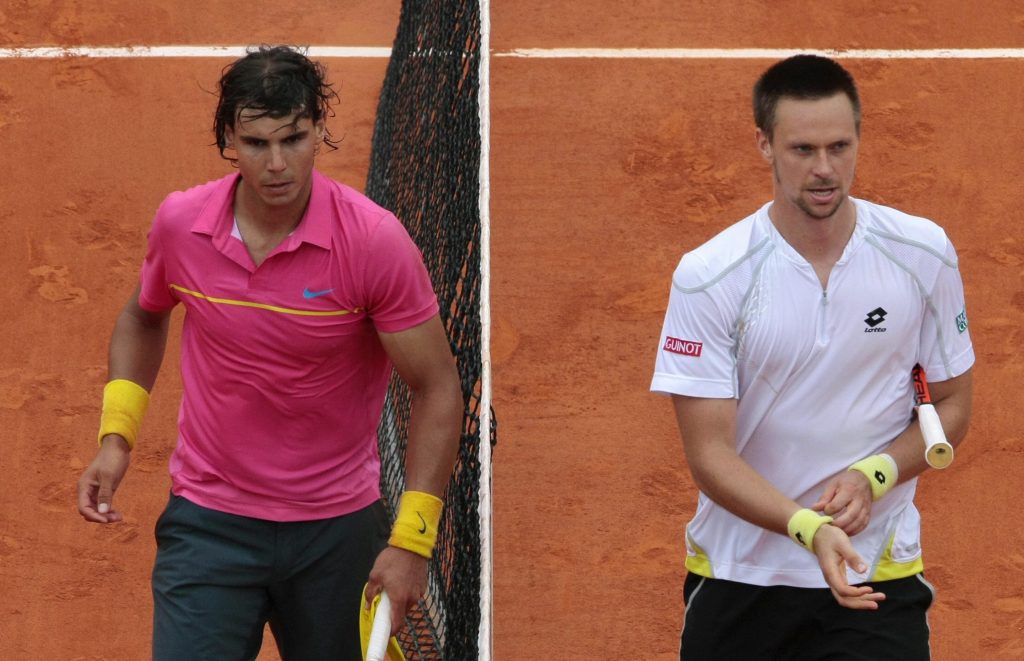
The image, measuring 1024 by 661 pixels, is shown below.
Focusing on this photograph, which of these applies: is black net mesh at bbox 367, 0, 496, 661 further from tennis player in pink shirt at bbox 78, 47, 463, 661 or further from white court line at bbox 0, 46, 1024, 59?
white court line at bbox 0, 46, 1024, 59

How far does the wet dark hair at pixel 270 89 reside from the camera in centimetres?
343

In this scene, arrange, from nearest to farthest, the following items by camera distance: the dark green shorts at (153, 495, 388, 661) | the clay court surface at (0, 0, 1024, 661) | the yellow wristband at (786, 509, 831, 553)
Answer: the yellow wristband at (786, 509, 831, 553), the dark green shorts at (153, 495, 388, 661), the clay court surface at (0, 0, 1024, 661)

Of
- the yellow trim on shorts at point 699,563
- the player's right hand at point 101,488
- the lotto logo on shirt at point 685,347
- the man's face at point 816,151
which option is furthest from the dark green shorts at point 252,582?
the man's face at point 816,151

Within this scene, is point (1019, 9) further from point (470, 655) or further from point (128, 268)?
point (470, 655)

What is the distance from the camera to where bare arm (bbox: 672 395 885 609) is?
3.07 metres

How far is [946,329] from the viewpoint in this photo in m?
3.42

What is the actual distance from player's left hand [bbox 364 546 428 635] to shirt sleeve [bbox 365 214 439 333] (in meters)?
0.50

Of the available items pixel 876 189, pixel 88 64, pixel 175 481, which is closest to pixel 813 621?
pixel 175 481

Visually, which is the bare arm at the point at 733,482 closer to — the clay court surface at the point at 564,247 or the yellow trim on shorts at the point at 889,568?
the yellow trim on shorts at the point at 889,568

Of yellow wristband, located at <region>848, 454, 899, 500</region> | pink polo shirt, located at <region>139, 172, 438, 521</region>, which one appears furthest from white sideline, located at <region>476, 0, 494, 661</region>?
yellow wristband, located at <region>848, 454, 899, 500</region>

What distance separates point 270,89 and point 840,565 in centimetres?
161

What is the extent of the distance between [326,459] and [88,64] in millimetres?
6054

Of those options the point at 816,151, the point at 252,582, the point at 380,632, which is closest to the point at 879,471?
the point at 816,151

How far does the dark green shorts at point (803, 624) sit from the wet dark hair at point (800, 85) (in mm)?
1026
